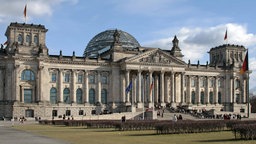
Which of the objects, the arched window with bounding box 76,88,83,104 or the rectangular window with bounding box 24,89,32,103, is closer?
the rectangular window with bounding box 24,89,32,103

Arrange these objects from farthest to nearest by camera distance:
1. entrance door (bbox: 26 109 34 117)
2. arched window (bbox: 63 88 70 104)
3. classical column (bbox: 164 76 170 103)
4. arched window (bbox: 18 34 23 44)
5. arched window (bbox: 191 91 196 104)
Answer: arched window (bbox: 191 91 196 104), classical column (bbox: 164 76 170 103), arched window (bbox: 63 88 70 104), arched window (bbox: 18 34 23 44), entrance door (bbox: 26 109 34 117)

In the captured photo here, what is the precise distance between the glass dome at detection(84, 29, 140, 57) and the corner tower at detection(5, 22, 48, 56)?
99.0 feet

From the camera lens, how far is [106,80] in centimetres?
12238

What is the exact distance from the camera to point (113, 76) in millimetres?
121688

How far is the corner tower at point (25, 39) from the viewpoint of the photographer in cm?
10962

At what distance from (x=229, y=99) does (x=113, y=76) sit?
143ft

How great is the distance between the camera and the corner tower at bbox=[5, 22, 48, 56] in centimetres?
10962

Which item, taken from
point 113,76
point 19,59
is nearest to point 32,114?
point 19,59

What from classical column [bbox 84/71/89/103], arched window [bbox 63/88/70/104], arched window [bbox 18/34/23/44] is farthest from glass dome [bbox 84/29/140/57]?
arched window [bbox 18/34/23/44]

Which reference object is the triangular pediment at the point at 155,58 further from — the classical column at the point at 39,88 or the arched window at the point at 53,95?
the classical column at the point at 39,88

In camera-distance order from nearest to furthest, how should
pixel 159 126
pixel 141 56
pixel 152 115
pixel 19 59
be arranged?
pixel 159 126 < pixel 152 115 < pixel 19 59 < pixel 141 56

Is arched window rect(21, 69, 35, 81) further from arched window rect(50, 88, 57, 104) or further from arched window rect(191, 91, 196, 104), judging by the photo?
arched window rect(191, 91, 196, 104)

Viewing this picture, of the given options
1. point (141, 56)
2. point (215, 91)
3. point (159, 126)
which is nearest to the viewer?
point (159, 126)

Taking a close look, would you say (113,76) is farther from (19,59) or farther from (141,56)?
(19,59)
